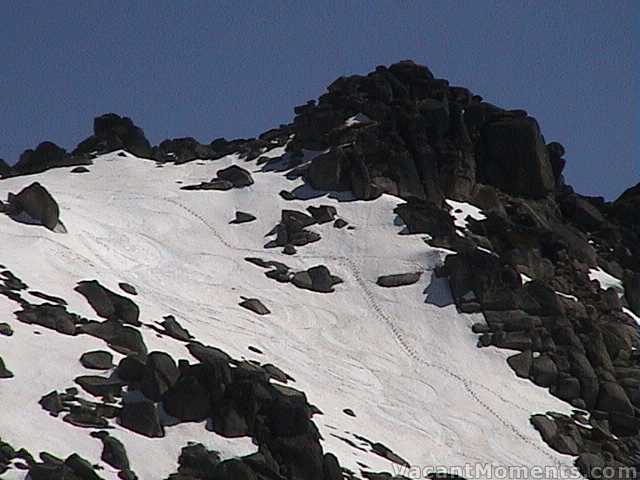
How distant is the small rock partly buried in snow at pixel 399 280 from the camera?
74.7m

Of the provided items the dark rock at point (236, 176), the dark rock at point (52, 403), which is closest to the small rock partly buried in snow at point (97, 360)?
the dark rock at point (52, 403)

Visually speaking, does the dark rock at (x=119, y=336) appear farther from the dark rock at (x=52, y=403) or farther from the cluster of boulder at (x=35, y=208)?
the cluster of boulder at (x=35, y=208)

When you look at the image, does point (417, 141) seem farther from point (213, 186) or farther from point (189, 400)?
point (189, 400)

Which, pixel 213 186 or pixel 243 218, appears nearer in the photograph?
pixel 243 218

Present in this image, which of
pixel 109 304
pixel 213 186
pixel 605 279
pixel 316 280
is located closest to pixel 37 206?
pixel 109 304

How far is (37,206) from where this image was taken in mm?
67062

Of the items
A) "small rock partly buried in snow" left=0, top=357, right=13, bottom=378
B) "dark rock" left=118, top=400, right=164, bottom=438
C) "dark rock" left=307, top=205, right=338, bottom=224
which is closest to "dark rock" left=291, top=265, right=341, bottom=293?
"dark rock" left=307, top=205, right=338, bottom=224

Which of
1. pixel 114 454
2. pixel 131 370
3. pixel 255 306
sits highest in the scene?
pixel 255 306

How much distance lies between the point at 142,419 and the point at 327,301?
27866mm

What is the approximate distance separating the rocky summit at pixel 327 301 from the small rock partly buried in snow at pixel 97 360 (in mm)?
115

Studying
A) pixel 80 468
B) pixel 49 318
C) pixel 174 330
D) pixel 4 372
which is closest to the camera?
pixel 80 468

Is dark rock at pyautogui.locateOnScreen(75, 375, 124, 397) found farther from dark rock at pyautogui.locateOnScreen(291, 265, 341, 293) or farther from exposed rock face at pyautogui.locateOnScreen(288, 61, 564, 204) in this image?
exposed rock face at pyautogui.locateOnScreen(288, 61, 564, 204)

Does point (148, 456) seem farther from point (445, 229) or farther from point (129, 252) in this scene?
point (445, 229)

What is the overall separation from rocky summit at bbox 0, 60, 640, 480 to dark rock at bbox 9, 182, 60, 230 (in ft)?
0.38
